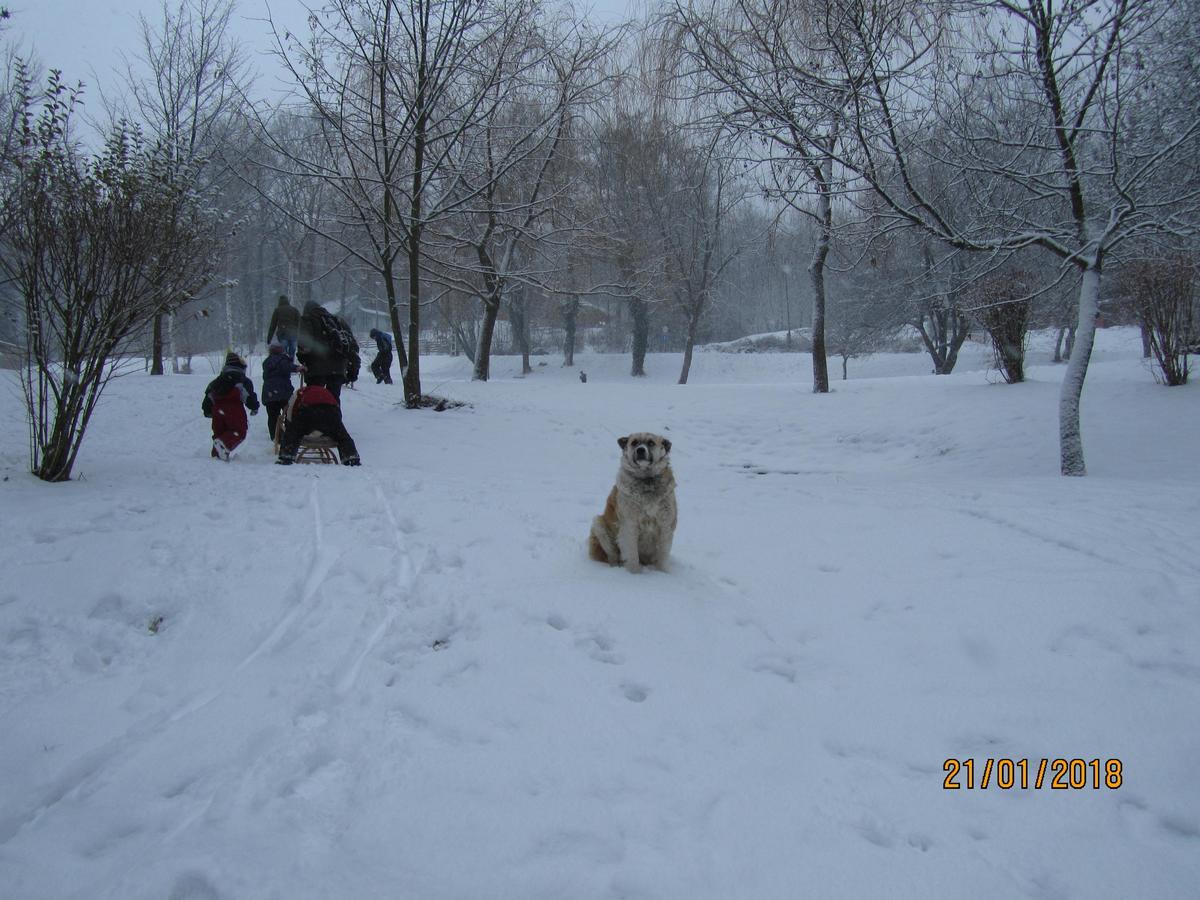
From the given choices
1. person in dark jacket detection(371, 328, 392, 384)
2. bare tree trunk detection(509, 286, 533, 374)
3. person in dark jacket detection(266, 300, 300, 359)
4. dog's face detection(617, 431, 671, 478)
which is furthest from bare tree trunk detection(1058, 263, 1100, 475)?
bare tree trunk detection(509, 286, 533, 374)

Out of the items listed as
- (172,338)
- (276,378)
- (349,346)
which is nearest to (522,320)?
(172,338)

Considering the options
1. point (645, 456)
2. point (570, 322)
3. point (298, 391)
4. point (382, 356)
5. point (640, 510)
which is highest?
point (570, 322)

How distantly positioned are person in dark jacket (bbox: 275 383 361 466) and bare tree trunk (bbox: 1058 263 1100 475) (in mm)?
9317

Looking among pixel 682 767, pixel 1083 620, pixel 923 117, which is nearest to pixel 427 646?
pixel 682 767

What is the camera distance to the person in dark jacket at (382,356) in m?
16.2

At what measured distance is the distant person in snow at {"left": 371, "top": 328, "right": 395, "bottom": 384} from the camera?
53.1 feet

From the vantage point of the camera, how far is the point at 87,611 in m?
3.37

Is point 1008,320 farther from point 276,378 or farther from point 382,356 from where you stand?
point 382,356

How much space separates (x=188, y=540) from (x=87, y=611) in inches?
41.4

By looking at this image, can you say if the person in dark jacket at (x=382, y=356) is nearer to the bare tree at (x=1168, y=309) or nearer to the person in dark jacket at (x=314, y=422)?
the person in dark jacket at (x=314, y=422)

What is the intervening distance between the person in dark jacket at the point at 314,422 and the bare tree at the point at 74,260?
2.14 m

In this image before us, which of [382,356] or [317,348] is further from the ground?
[382,356]

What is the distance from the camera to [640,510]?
4.56 metres

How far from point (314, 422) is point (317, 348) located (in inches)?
66.3
